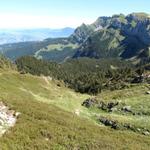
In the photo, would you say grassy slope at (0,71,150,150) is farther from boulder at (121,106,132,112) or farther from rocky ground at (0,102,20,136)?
boulder at (121,106,132,112)

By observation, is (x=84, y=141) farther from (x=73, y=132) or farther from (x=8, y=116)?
(x=8, y=116)

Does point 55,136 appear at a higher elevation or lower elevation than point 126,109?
higher

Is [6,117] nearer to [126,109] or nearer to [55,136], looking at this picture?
[55,136]

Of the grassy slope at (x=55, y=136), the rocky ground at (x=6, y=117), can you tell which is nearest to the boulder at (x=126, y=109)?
the grassy slope at (x=55, y=136)

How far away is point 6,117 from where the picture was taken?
35469mm

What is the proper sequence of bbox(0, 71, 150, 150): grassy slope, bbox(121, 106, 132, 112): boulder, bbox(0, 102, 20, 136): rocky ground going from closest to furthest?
bbox(0, 71, 150, 150): grassy slope, bbox(0, 102, 20, 136): rocky ground, bbox(121, 106, 132, 112): boulder

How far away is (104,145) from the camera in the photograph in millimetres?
32969

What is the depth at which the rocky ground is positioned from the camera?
33572 millimetres

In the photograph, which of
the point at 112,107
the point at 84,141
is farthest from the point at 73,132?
the point at 112,107

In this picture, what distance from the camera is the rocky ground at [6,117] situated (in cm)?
3357

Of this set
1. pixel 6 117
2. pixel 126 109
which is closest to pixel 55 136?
pixel 6 117

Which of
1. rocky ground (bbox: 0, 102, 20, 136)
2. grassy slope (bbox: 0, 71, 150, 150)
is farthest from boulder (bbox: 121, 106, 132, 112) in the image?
rocky ground (bbox: 0, 102, 20, 136)

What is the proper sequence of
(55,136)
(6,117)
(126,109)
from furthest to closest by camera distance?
(126,109), (6,117), (55,136)

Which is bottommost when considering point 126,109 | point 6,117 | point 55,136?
point 126,109
